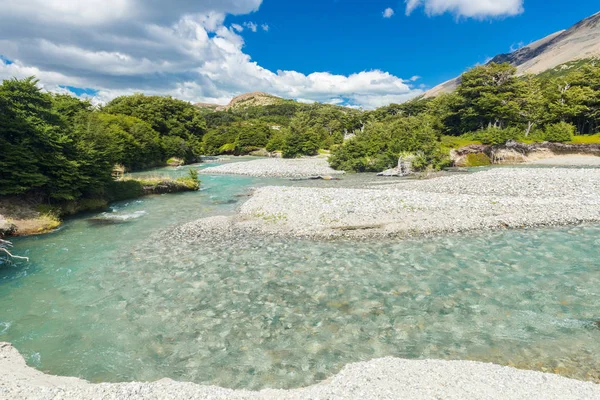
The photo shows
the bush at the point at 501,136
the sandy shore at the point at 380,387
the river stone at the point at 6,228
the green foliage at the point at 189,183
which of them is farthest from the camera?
the bush at the point at 501,136

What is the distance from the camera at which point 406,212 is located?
20.7 m

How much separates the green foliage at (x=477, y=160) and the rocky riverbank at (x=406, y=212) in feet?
89.6

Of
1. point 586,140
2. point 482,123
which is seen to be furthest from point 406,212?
point 482,123

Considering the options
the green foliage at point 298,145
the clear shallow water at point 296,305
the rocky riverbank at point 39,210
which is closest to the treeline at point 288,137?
the green foliage at point 298,145

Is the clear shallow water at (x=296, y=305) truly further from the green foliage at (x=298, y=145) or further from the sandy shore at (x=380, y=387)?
the green foliage at (x=298, y=145)

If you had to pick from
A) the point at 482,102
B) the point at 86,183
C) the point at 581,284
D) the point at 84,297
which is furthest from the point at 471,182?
the point at 482,102

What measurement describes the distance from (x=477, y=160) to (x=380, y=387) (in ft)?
190

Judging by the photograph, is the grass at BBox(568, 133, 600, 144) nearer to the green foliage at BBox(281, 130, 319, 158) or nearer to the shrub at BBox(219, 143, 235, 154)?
the green foliage at BBox(281, 130, 319, 158)

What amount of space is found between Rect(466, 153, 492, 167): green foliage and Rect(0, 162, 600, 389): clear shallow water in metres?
40.8

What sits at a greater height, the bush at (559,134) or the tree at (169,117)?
the tree at (169,117)

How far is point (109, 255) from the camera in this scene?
15906 millimetres

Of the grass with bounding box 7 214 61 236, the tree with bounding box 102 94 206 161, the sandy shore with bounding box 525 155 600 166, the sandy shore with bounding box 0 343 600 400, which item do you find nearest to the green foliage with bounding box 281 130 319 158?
the tree with bounding box 102 94 206 161

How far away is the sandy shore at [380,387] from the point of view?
234 inches

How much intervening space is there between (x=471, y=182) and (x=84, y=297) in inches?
1259
